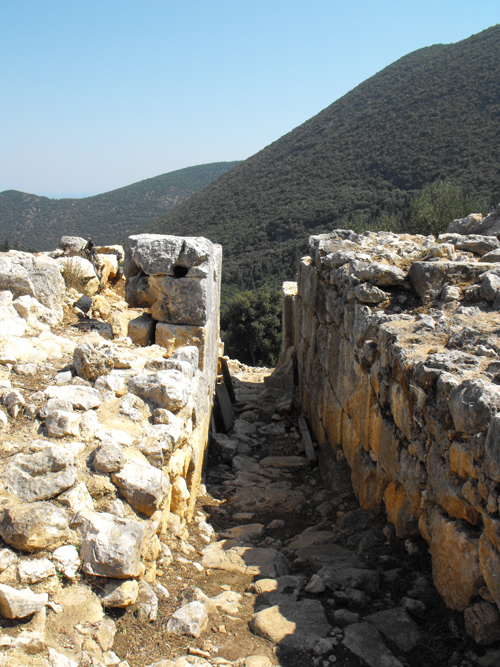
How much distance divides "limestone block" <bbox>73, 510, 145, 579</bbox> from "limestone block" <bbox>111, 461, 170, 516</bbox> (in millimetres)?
248

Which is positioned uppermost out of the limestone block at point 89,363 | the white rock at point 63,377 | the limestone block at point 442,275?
the limestone block at point 442,275

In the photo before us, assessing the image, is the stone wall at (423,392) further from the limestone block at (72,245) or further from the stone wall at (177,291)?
the limestone block at (72,245)

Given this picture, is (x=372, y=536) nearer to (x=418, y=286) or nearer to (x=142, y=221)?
(x=418, y=286)

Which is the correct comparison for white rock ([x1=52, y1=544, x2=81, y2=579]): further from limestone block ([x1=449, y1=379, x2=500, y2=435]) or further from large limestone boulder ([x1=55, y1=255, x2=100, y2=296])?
large limestone boulder ([x1=55, y1=255, x2=100, y2=296])

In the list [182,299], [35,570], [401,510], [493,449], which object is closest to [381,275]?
[182,299]

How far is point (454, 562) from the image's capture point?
2.96m

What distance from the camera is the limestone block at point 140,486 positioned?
3.31 metres

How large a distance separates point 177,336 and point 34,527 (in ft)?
10.7

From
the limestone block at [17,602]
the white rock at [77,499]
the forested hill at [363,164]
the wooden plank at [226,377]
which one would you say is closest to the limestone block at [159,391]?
the white rock at [77,499]

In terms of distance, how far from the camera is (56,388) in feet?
13.0

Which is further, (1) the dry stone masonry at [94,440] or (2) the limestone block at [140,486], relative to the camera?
(2) the limestone block at [140,486]

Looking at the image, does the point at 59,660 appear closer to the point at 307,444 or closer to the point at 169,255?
the point at 169,255

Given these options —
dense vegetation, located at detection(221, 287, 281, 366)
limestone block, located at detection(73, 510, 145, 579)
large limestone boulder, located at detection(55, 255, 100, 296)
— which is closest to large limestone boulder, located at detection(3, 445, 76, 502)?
limestone block, located at detection(73, 510, 145, 579)

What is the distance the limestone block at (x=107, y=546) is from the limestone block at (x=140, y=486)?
0.25 metres
